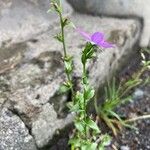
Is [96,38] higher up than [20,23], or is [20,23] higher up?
[96,38]

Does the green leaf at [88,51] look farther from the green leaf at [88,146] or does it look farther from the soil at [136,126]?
the soil at [136,126]

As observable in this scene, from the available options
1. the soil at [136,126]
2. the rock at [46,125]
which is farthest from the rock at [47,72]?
the soil at [136,126]

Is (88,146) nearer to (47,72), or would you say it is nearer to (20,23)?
(47,72)

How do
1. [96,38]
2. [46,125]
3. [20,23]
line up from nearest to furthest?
1. [96,38]
2. [46,125]
3. [20,23]

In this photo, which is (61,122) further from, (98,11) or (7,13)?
(98,11)

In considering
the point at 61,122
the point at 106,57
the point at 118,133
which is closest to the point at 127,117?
the point at 118,133

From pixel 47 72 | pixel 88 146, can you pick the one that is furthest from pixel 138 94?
pixel 88 146
